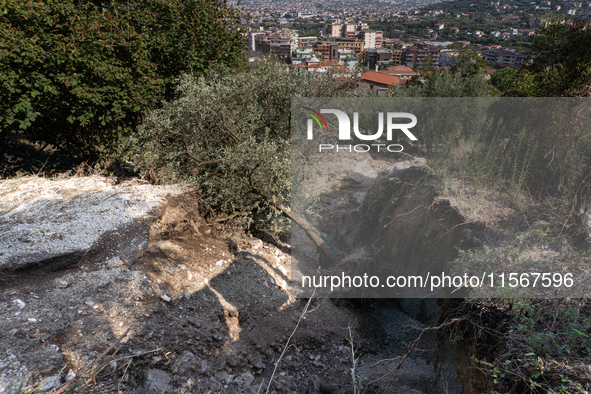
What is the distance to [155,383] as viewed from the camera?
4.72 metres

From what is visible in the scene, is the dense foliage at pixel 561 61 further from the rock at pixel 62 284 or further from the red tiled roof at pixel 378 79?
the red tiled roof at pixel 378 79

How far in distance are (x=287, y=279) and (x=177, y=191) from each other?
3.31 m

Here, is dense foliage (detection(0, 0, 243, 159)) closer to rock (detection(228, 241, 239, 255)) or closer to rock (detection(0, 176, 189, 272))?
rock (detection(0, 176, 189, 272))

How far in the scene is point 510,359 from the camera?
398cm

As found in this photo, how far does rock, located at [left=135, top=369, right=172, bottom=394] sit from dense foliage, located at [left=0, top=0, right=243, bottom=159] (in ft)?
22.2

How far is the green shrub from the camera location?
8.52 m

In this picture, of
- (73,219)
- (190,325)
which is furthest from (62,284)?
(190,325)

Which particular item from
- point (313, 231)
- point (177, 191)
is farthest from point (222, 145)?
point (313, 231)

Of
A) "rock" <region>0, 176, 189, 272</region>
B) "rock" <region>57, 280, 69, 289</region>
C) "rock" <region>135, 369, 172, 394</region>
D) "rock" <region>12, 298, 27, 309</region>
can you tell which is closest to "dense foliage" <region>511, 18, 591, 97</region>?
"rock" <region>0, 176, 189, 272</region>

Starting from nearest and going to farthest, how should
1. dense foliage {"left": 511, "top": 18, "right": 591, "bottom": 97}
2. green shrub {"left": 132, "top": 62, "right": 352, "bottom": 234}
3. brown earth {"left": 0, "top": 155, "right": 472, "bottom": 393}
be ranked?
brown earth {"left": 0, "top": 155, "right": 472, "bottom": 393} → dense foliage {"left": 511, "top": 18, "right": 591, "bottom": 97} → green shrub {"left": 132, "top": 62, "right": 352, "bottom": 234}

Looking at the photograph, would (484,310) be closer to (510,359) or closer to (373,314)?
(510,359)

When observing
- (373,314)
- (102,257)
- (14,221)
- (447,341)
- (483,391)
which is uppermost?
(14,221)

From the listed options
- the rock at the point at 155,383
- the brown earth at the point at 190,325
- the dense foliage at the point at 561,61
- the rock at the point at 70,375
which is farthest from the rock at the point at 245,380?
the dense foliage at the point at 561,61

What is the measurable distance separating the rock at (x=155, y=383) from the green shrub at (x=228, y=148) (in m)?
4.17
